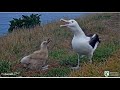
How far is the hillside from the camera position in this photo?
3.98 m

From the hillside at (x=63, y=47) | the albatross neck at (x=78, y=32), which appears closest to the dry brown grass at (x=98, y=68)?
the hillside at (x=63, y=47)

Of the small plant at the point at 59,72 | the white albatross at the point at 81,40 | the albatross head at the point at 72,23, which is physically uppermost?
the albatross head at the point at 72,23

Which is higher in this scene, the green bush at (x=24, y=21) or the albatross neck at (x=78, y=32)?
the green bush at (x=24, y=21)

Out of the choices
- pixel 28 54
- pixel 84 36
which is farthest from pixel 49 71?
pixel 84 36

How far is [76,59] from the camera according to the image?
402 centimetres

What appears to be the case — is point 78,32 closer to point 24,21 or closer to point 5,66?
point 24,21

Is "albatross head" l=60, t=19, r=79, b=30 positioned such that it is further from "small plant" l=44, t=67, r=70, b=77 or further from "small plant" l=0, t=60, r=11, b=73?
"small plant" l=0, t=60, r=11, b=73

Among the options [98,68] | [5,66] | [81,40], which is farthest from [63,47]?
[5,66]

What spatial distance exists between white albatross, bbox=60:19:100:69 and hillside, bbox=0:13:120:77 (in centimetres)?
5

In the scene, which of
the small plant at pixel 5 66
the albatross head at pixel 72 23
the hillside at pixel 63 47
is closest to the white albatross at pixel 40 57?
the hillside at pixel 63 47

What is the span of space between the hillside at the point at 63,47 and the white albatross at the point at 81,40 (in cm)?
5

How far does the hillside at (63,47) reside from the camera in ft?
13.1

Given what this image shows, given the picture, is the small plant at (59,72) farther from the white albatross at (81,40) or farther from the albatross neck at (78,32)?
the albatross neck at (78,32)
